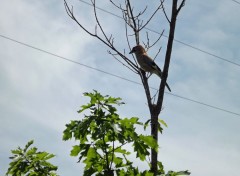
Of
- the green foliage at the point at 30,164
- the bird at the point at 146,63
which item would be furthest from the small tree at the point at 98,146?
the bird at the point at 146,63

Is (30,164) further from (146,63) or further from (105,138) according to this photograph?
(146,63)

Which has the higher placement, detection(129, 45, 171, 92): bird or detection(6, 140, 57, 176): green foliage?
detection(129, 45, 171, 92): bird

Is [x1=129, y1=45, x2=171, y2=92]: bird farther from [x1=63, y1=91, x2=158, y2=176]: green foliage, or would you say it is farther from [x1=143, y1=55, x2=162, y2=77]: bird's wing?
[x1=63, y1=91, x2=158, y2=176]: green foliage

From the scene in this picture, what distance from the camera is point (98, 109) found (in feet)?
11.3

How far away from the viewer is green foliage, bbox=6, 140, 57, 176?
348 cm

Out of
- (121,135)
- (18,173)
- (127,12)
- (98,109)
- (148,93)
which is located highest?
(127,12)

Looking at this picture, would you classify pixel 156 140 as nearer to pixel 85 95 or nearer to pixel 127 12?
pixel 85 95

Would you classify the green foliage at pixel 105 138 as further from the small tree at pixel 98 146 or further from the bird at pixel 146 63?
the bird at pixel 146 63

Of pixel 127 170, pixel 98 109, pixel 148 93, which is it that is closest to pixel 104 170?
pixel 127 170

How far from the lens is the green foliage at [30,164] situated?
3.48 meters

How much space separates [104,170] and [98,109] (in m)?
0.57

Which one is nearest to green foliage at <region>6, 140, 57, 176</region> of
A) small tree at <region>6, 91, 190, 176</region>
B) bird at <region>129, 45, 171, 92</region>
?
small tree at <region>6, 91, 190, 176</region>

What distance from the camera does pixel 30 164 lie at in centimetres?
352

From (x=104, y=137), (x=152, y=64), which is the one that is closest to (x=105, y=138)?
(x=104, y=137)
